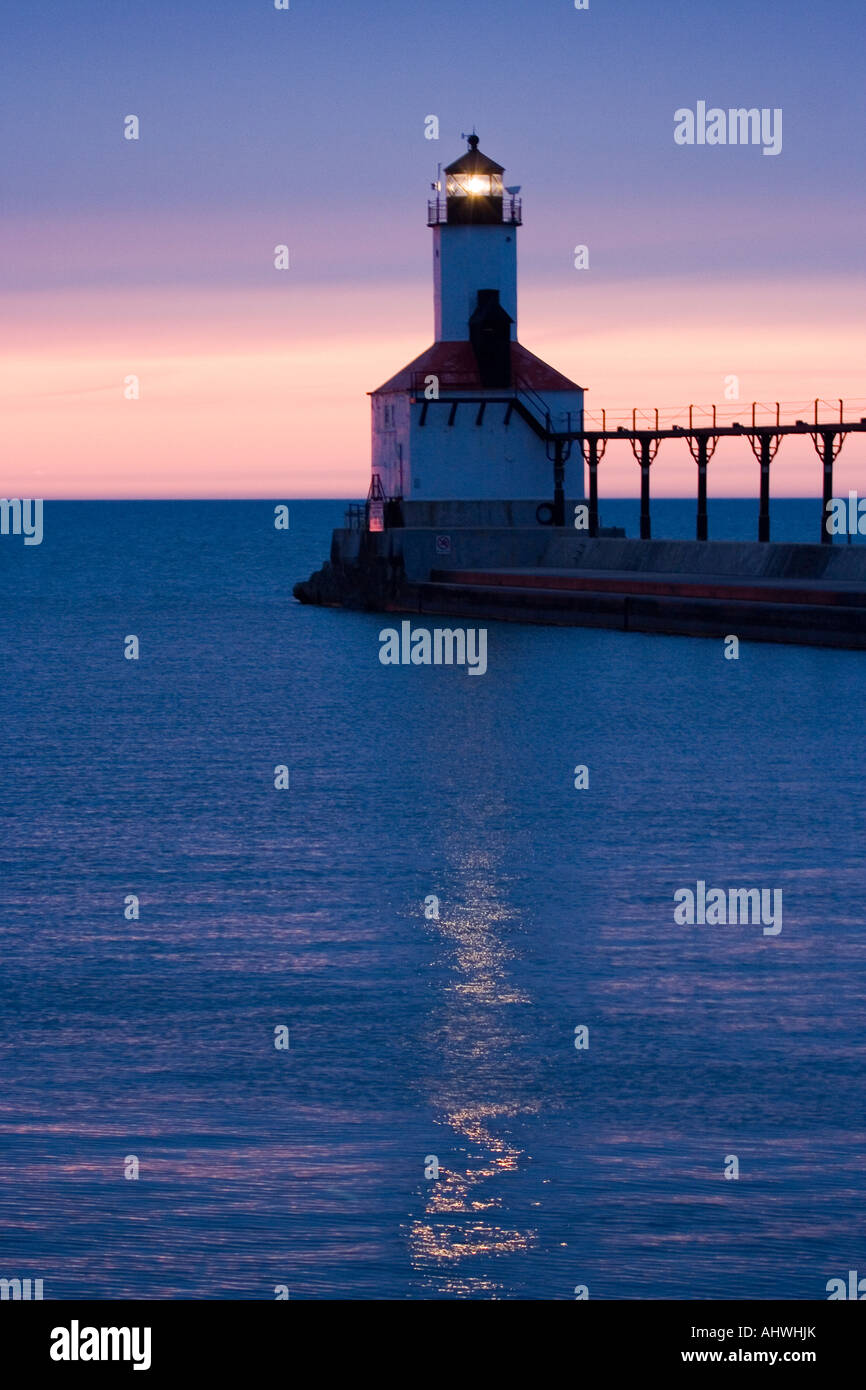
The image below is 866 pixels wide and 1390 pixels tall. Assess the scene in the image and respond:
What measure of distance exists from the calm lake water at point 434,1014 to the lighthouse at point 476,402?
26616 millimetres

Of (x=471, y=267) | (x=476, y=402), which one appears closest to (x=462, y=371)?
(x=476, y=402)

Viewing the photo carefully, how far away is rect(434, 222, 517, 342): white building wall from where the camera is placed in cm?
6359

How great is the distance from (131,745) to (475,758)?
6510 mm

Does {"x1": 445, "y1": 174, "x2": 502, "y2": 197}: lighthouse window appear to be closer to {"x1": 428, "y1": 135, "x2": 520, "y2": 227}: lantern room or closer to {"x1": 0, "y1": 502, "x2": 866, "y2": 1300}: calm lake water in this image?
{"x1": 428, "y1": 135, "x2": 520, "y2": 227}: lantern room

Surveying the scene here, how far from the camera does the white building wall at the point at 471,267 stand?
63594mm

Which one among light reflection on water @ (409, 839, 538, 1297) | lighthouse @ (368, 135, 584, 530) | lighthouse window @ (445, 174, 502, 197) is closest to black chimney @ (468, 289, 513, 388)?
lighthouse @ (368, 135, 584, 530)

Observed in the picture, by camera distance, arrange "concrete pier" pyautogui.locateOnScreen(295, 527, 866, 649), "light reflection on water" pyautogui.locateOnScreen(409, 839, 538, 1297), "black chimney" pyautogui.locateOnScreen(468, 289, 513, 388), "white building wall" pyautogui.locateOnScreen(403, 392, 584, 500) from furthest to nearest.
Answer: "black chimney" pyautogui.locateOnScreen(468, 289, 513, 388)
"white building wall" pyautogui.locateOnScreen(403, 392, 584, 500)
"concrete pier" pyautogui.locateOnScreen(295, 527, 866, 649)
"light reflection on water" pyautogui.locateOnScreen(409, 839, 538, 1297)

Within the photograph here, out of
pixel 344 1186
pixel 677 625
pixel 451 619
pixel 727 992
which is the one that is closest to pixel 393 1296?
pixel 344 1186

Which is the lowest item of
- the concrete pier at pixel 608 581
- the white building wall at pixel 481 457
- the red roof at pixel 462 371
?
the concrete pier at pixel 608 581

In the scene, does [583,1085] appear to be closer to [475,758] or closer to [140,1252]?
[140,1252]

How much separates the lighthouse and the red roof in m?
0.04

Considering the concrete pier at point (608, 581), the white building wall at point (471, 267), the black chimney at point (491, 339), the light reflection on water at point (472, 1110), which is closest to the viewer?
the light reflection on water at point (472, 1110)

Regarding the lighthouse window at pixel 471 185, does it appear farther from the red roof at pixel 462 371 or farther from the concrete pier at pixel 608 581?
the concrete pier at pixel 608 581

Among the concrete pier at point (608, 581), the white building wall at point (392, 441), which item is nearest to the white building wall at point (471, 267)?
A: the white building wall at point (392, 441)
